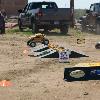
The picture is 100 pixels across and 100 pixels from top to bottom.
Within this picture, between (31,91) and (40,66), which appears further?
(40,66)

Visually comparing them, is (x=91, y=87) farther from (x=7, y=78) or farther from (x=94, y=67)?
(x=7, y=78)

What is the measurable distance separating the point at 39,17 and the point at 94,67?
1850 cm

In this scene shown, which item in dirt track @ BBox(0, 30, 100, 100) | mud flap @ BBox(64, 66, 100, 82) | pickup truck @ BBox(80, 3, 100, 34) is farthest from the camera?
pickup truck @ BBox(80, 3, 100, 34)

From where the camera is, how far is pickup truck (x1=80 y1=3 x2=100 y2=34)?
30.0m

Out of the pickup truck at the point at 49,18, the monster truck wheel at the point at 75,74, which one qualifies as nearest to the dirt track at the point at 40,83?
the monster truck wheel at the point at 75,74

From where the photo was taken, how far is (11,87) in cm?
924

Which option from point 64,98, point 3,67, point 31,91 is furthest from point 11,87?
point 3,67

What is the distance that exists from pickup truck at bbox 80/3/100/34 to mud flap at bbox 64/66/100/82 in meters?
19.7

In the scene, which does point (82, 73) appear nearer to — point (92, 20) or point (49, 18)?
point (49, 18)

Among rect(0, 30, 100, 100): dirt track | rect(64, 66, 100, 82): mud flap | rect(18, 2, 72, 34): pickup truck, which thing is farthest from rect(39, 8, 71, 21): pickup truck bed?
rect(64, 66, 100, 82): mud flap

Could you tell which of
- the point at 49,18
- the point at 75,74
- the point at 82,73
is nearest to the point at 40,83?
the point at 75,74

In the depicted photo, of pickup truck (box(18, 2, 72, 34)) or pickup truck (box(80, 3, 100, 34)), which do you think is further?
pickup truck (box(80, 3, 100, 34))

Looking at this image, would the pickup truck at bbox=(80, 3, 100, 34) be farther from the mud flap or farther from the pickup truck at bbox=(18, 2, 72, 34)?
the mud flap

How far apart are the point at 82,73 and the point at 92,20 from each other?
21773 millimetres
